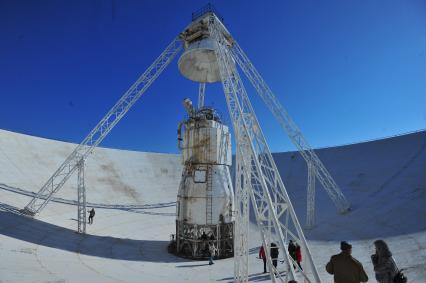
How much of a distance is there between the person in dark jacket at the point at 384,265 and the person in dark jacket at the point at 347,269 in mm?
284

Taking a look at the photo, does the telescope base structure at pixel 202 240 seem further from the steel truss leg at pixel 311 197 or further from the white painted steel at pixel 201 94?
the white painted steel at pixel 201 94

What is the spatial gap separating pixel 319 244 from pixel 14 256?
16.5 metres

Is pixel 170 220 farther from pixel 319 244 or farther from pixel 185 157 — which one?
pixel 319 244

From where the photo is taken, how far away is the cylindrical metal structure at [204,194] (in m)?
18.2

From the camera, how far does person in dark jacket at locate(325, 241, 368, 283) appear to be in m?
5.30

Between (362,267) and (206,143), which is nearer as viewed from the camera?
(362,267)

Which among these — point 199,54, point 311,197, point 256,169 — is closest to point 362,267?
point 256,169

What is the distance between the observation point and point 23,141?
27859 millimetres

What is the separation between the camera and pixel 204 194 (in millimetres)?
18578

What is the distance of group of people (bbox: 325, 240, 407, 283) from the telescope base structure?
13.2 meters

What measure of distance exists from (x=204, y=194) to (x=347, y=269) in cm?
1363

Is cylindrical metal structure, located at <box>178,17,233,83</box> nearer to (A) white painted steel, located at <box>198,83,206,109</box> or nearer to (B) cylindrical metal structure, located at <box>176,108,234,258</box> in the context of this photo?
(A) white painted steel, located at <box>198,83,206,109</box>

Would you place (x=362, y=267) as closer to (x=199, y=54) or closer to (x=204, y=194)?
(x=204, y=194)

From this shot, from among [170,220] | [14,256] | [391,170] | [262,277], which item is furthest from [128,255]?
[391,170]
